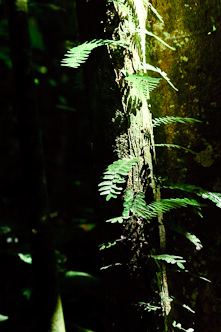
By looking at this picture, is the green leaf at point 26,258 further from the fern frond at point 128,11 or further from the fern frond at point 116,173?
the fern frond at point 128,11

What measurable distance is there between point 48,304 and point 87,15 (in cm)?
135

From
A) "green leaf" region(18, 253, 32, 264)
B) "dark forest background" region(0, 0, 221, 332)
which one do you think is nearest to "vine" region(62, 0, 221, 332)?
"dark forest background" region(0, 0, 221, 332)

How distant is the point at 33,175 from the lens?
1.38 m

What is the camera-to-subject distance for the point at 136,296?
129 centimetres

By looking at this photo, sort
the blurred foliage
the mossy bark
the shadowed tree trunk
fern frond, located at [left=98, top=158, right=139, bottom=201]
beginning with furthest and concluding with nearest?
the blurred foliage, the mossy bark, the shadowed tree trunk, fern frond, located at [left=98, top=158, right=139, bottom=201]

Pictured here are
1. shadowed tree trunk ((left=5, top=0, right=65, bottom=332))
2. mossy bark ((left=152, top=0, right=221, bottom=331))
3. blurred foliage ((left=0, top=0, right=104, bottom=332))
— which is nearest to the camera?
shadowed tree trunk ((left=5, top=0, right=65, bottom=332))

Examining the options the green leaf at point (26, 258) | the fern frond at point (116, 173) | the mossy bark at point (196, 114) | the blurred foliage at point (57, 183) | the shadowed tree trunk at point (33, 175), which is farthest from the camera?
the blurred foliage at point (57, 183)

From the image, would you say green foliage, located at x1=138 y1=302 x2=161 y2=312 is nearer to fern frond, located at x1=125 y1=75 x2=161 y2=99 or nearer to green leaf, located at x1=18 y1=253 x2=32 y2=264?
fern frond, located at x1=125 y1=75 x2=161 y2=99

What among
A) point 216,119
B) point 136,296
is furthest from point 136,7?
point 136,296

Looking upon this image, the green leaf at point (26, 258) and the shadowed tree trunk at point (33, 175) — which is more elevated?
the shadowed tree trunk at point (33, 175)

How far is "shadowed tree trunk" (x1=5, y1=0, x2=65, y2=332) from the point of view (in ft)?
4.44

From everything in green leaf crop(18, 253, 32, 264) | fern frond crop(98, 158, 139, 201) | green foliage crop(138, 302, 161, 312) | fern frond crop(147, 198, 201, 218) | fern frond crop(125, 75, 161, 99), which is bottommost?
green leaf crop(18, 253, 32, 264)

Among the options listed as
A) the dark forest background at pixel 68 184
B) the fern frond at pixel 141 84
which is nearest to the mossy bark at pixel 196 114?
the dark forest background at pixel 68 184

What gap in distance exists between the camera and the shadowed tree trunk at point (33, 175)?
135 cm
